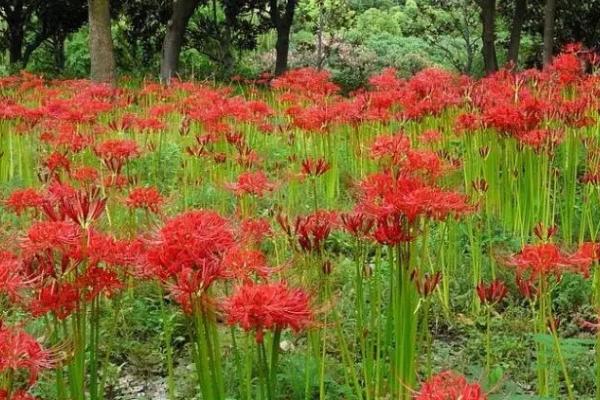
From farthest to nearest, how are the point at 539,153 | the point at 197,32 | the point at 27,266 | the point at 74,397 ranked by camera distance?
the point at 197,32, the point at 539,153, the point at 74,397, the point at 27,266

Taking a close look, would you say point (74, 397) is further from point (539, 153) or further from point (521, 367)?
point (539, 153)

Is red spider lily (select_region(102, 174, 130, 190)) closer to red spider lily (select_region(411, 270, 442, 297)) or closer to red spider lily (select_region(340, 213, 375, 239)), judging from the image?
red spider lily (select_region(340, 213, 375, 239))

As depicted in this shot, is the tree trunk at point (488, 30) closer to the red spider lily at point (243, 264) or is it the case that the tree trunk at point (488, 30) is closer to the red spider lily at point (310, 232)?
the red spider lily at point (310, 232)

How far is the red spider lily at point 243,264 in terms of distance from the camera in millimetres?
1924

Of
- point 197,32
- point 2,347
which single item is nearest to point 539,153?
point 2,347

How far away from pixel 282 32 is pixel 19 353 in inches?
591

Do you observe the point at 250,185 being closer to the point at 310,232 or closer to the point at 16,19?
the point at 310,232

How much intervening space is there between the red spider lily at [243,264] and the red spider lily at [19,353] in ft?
1.50

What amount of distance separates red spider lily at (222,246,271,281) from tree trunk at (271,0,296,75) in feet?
45.2

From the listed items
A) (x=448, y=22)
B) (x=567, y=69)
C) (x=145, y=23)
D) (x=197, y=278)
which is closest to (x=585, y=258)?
(x=197, y=278)

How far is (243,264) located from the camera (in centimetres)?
200

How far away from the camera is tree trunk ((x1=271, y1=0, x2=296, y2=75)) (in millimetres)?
15805

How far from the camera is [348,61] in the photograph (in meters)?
18.8

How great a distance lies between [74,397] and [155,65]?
1702 centimetres
